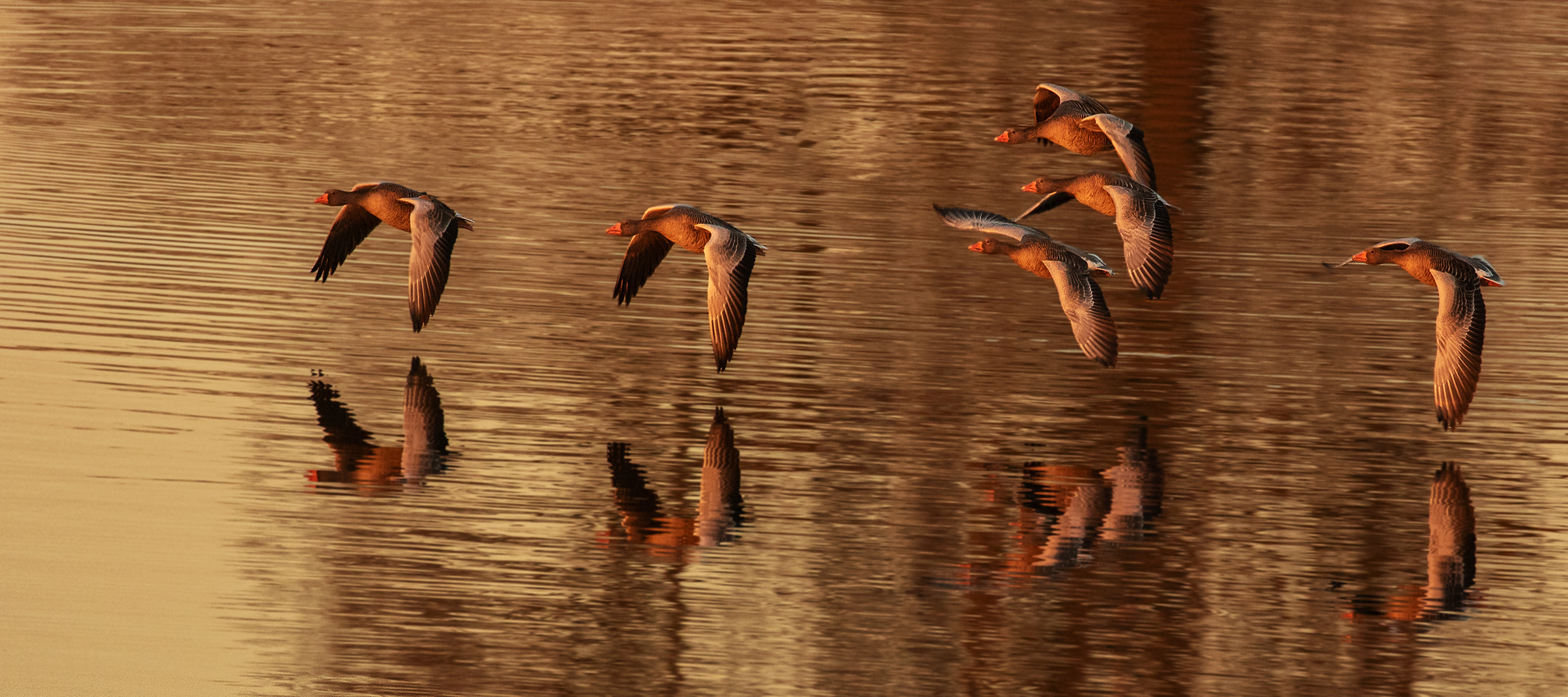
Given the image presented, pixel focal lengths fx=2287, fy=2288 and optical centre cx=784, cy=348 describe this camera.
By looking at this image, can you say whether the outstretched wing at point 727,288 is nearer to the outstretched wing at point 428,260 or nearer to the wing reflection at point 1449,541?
the outstretched wing at point 428,260

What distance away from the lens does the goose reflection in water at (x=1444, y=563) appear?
11883mm

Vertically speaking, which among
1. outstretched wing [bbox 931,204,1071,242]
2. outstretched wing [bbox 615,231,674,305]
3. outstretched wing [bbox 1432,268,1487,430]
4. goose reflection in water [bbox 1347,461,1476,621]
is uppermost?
outstretched wing [bbox 931,204,1071,242]

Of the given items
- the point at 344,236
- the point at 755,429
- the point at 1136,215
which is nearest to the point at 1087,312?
the point at 1136,215

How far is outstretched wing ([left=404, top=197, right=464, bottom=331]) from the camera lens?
16.8 m

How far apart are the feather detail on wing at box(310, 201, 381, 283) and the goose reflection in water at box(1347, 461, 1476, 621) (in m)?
8.91

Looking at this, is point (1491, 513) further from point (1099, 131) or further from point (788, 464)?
point (1099, 131)

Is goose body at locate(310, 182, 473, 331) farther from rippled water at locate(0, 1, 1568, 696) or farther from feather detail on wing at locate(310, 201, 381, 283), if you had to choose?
rippled water at locate(0, 1, 1568, 696)

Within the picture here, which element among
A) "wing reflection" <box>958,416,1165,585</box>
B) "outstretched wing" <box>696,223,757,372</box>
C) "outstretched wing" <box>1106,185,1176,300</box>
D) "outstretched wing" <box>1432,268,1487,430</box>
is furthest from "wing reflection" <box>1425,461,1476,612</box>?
"outstretched wing" <box>696,223,757,372</box>

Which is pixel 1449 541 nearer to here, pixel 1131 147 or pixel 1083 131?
pixel 1131 147

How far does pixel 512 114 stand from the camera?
105 ft

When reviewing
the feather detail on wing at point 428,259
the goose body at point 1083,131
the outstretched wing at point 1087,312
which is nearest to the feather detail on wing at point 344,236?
the feather detail on wing at point 428,259

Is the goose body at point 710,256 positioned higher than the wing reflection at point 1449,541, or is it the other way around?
the goose body at point 710,256

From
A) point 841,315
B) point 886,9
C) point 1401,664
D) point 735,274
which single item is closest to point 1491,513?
point 1401,664

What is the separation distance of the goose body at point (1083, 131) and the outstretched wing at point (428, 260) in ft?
15.7
